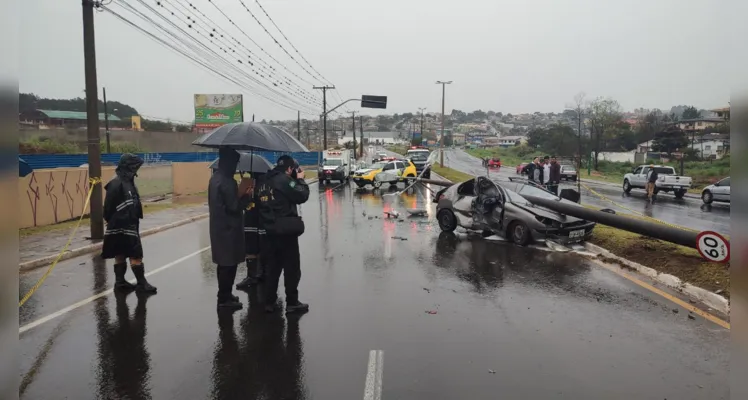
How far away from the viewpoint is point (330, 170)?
3694 centimetres

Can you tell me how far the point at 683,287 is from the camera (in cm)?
730

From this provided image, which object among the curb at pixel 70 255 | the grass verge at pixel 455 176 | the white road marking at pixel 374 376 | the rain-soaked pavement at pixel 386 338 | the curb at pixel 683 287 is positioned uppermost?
the grass verge at pixel 455 176

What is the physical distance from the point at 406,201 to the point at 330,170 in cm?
1542

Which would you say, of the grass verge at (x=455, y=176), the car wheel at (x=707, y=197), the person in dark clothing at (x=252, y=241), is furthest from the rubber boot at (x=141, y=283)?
the grass verge at (x=455, y=176)

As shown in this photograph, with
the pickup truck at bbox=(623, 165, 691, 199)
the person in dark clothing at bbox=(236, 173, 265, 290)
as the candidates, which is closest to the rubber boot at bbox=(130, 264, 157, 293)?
the person in dark clothing at bbox=(236, 173, 265, 290)

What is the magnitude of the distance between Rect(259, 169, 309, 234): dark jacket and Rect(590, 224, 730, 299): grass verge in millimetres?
5830

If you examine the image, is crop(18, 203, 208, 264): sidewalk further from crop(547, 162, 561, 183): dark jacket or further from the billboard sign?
the billboard sign

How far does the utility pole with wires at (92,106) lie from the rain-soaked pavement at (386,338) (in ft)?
10.2

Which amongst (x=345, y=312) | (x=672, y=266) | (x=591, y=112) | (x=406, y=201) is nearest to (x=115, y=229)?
(x=345, y=312)

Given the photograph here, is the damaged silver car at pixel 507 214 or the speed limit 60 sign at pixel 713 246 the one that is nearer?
the speed limit 60 sign at pixel 713 246

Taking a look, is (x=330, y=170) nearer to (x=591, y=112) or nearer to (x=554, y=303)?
(x=554, y=303)

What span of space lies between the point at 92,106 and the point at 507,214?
1010cm

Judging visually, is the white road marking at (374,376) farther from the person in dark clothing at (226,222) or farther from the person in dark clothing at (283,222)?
the person in dark clothing at (226,222)

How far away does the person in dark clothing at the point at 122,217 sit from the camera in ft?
23.2
